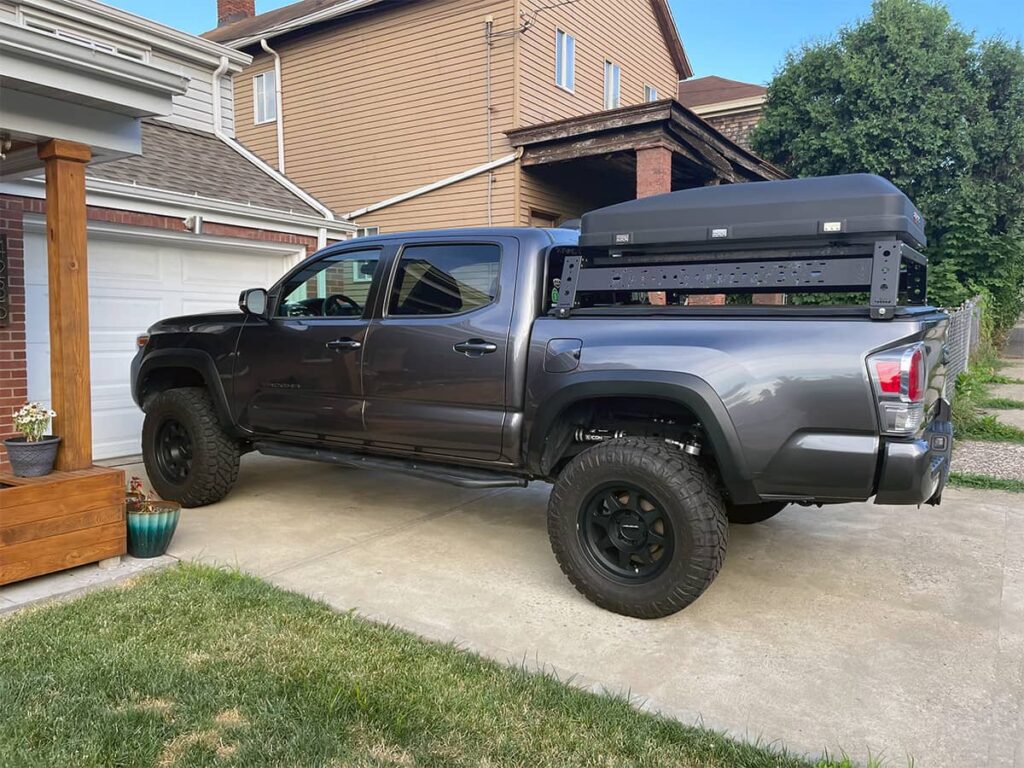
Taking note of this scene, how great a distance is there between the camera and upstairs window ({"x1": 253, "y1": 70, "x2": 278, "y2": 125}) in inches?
614

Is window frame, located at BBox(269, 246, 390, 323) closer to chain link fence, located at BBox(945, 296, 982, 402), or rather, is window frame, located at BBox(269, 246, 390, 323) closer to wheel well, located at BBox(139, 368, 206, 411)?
wheel well, located at BBox(139, 368, 206, 411)

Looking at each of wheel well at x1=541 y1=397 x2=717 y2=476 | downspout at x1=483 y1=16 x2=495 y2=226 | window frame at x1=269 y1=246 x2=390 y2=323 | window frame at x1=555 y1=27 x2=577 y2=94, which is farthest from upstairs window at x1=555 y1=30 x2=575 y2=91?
wheel well at x1=541 y1=397 x2=717 y2=476

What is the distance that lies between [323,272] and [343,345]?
3.39ft

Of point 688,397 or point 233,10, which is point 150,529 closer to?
point 688,397

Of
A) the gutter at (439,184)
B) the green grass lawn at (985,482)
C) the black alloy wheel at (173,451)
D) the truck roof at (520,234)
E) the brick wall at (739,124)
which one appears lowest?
the green grass lawn at (985,482)

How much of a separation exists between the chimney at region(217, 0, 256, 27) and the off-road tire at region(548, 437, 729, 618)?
790 inches

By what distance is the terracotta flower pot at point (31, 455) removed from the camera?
155 inches

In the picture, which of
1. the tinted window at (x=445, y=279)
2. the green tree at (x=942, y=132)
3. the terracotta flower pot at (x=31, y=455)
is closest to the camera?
the terracotta flower pot at (x=31, y=455)

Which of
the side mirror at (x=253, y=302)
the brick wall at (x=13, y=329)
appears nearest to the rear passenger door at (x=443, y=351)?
the side mirror at (x=253, y=302)

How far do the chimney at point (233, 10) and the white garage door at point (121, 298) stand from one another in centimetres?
1454

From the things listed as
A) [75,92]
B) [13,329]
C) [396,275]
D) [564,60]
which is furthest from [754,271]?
[564,60]

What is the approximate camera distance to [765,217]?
341 cm

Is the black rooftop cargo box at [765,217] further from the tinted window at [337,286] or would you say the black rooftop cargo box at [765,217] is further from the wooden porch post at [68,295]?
the wooden porch post at [68,295]

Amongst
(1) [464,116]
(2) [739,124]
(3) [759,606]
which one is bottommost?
(3) [759,606]
